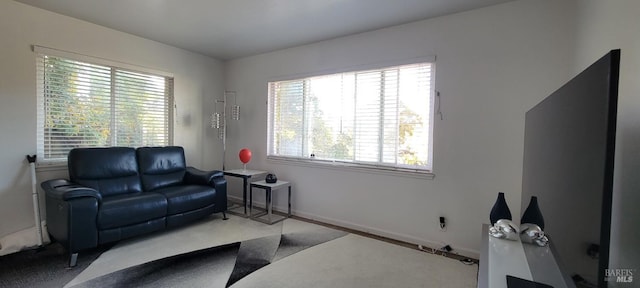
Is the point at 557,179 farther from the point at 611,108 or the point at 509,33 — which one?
the point at 509,33

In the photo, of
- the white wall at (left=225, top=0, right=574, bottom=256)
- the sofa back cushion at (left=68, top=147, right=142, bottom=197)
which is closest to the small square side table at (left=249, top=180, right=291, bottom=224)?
the white wall at (left=225, top=0, right=574, bottom=256)

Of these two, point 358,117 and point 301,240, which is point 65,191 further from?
point 358,117

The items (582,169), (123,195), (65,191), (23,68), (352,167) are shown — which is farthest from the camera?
(352,167)

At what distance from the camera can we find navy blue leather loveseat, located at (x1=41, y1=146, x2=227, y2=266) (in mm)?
2463

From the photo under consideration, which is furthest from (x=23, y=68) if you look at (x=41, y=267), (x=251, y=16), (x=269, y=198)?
(x=269, y=198)

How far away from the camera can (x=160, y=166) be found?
3.68 meters

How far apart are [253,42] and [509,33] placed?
3.01 metres

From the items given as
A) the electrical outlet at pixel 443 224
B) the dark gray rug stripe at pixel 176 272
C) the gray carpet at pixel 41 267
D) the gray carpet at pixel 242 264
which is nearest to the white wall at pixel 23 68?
the gray carpet at pixel 41 267

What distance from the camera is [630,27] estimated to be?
1.30 meters

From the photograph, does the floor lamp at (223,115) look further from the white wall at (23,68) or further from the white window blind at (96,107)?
the white wall at (23,68)

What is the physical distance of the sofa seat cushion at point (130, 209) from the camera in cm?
261

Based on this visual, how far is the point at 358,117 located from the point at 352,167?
2.10ft

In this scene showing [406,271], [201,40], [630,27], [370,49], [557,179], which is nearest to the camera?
[557,179]

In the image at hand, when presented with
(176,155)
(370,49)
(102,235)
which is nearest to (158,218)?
(102,235)
